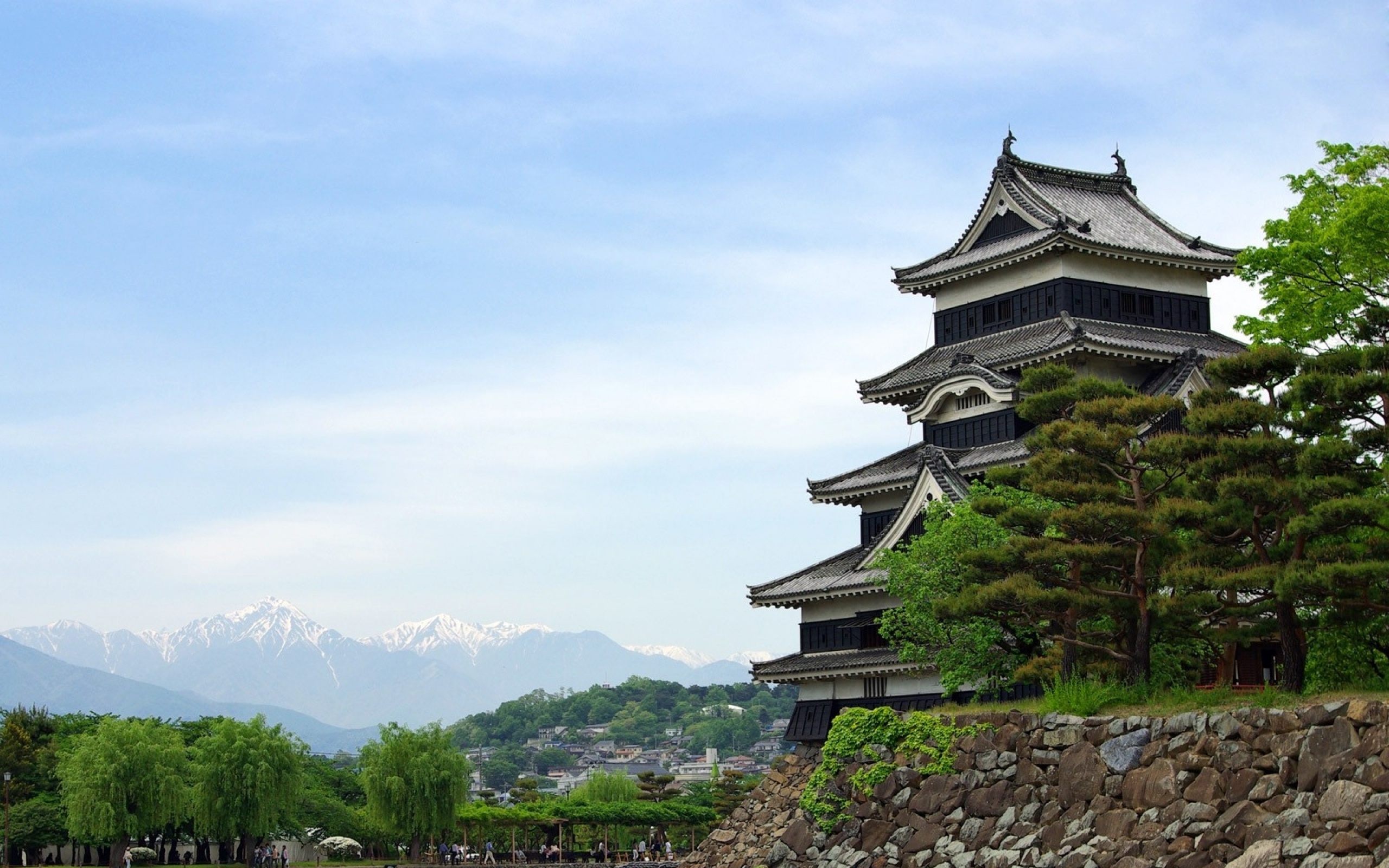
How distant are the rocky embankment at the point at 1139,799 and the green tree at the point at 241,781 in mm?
26704

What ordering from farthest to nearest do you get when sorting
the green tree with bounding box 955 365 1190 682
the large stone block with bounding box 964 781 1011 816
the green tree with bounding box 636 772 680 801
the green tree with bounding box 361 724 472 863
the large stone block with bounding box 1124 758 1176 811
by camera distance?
1. the green tree with bounding box 636 772 680 801
2. the green tree with bounding box 361 724 472 863
3. the green tree with bounding box 955 365 1190 682
4. the large stone block with bounding box 964 781 1011 816
5. the large stone block with bounding box 1124 758 1176 811

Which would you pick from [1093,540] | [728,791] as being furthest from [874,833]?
[728,791]

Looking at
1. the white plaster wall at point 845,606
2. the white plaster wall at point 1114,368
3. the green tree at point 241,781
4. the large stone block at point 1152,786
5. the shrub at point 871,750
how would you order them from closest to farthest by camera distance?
the large stone block at point 1152,786, the shrub at point 871,750, the white plaster wall at point 1114,368, the white plaster wall at point 845,606, the green tree at point 241,781

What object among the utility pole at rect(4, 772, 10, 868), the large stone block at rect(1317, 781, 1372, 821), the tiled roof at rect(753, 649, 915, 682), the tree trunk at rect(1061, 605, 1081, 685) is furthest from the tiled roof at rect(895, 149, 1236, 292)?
the utility pole at rect(4, 772, 10, 868)

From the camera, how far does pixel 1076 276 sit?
1585 inches

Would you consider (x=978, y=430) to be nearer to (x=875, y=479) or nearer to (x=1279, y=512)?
(x=875, y=479)

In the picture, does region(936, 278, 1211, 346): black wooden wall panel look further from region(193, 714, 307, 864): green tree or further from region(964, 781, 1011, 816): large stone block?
region(193, 714, 307, 864): green tree

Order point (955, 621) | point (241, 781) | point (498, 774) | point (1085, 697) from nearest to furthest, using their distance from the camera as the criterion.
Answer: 1. point (1085, 697)
2. point (955, 621)
3. point (241, 781)
4. point (498, 774)

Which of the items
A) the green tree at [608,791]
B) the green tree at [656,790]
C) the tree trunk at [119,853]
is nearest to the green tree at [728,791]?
the green tree at [656,790]

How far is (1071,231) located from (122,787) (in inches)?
1341

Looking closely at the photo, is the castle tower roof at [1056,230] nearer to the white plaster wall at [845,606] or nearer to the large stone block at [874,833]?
the white plaster wall at [845,606]

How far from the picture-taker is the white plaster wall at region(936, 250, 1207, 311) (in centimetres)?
4031

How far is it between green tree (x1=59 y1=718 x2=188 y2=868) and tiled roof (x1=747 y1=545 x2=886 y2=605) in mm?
22017

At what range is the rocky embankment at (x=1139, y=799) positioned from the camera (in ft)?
69.7
